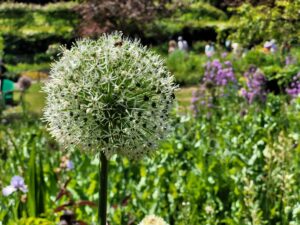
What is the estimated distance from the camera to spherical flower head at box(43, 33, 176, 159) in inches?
76.6

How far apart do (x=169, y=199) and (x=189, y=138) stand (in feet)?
5.18

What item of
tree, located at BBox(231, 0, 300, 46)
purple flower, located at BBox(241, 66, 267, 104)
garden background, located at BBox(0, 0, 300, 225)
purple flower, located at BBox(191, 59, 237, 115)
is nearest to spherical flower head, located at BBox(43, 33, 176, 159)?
garden background, located at BBox(0, 0, 300, 225)

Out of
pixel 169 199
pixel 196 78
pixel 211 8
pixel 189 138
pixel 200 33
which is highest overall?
pixel 211 8

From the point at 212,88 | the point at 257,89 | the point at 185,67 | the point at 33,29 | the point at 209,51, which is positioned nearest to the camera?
the point at 257,89

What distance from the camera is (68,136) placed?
198 centimetres

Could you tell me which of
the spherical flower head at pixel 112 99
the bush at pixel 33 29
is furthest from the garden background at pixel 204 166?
the bush at pixel 33 29

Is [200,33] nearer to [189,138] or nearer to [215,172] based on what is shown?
[189,138]

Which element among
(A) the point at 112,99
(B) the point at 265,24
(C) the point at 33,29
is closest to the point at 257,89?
(B) the point at 265,24

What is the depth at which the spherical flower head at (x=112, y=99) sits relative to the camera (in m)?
1.95

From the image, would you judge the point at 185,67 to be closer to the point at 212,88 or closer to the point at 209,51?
the point at 209,51

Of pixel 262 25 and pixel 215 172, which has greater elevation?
pixel 262 25

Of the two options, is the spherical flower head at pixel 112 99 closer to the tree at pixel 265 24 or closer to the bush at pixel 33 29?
the tree at pixel 265 24

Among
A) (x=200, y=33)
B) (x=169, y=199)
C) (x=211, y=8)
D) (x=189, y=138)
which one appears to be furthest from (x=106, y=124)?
(x=211, y=8)

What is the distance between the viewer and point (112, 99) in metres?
1.97
